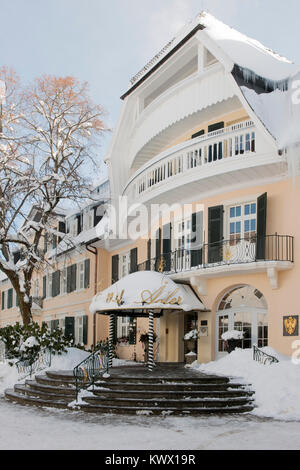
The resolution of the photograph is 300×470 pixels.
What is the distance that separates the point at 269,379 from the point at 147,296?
182 inches

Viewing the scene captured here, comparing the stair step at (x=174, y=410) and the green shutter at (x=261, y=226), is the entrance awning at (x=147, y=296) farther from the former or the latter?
the stair step at (x=174, y=410)

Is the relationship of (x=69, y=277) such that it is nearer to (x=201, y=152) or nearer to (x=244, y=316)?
(x=201, y=152)

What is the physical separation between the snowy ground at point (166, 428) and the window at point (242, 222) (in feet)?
14.5

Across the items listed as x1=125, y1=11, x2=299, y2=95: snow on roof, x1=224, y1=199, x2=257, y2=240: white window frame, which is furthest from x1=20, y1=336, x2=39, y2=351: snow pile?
x1=125, y1=11, x2=299, y2=95: snow on roof

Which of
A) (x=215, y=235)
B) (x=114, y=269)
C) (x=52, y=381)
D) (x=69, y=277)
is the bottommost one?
(x=52, y=381)

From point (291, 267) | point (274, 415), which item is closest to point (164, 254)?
point (291, 267)

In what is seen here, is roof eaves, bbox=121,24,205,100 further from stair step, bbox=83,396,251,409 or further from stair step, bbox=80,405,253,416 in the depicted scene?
stair step, bbox=80,405,253,416

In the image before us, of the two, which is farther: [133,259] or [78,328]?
[78,328]

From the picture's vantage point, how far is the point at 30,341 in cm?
1966

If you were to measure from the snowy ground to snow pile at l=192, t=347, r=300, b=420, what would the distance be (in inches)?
0.9

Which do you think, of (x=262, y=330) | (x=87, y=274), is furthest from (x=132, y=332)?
(x=262, y=330)

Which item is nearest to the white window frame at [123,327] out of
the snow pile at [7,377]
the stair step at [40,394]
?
the snow pile at [7,377]

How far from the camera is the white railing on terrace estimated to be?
709 inches

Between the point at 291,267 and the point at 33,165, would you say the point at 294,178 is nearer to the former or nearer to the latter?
the point at 291,267
